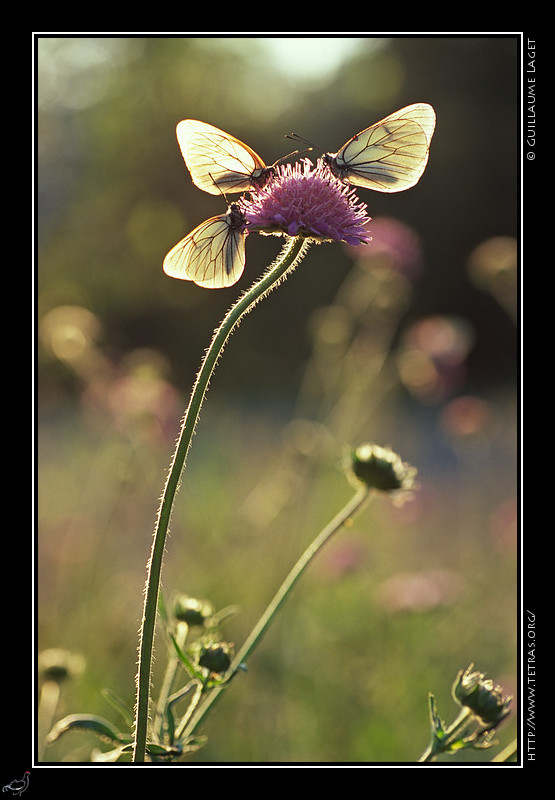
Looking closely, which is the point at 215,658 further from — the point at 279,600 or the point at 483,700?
the point at 483,700

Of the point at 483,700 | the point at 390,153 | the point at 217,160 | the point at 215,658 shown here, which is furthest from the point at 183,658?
the point at 390,153

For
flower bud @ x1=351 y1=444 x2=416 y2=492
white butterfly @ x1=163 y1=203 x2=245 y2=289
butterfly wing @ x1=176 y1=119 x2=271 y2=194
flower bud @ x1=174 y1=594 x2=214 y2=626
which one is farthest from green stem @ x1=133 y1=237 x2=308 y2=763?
flower bud @ x1=351 y1=444 x2=416 y2=492

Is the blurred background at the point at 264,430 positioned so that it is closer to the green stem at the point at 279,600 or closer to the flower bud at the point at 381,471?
the flower bud at the point at 381,471

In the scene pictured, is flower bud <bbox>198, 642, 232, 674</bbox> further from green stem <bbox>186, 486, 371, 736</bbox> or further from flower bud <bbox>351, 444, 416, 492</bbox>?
flower bud <bbox>351, 444, 416, 492</bbox>

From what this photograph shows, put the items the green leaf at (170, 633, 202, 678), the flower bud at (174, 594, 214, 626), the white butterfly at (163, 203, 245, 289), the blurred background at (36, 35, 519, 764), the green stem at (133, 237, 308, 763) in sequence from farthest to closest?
the blurred background at (36, 35, 519, 764) → the flower bud at (174, 594, 214, 626) → the white butterfly at (163, 203, 245, 289) → the green leaf at (170, 633, 202, 678) → the green stem at (133, 237, 308, 763)

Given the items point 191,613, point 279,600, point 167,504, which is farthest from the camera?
point 191,613
